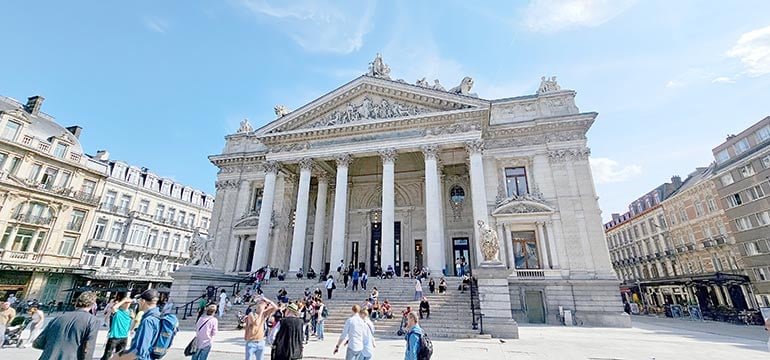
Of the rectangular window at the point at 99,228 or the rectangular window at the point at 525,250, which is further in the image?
the rectangular window at the point at 99,228

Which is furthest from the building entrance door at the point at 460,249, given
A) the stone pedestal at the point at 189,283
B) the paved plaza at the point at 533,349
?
the stone pedestal at the point at 189,283

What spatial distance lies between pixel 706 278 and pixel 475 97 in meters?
26.3

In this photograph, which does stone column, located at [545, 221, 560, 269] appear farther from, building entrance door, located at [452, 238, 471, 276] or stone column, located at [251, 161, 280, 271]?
stone column, located at [251, 161, 280, 271]

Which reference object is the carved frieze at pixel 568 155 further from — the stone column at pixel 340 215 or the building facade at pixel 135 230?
the building facade at pixel 135 230

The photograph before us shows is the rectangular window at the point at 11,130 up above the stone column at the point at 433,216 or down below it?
above

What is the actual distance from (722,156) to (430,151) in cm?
3197

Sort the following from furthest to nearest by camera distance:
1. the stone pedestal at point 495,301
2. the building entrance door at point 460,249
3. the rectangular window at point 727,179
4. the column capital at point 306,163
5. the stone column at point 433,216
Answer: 1. the rectangular window at point 727,179
2. the building entrance door at point 460,249
3. the column capital at point 306,163
4. the stone column at point 433,216
5. the stone pedestal at point 495,301

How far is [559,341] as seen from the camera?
11.7 m

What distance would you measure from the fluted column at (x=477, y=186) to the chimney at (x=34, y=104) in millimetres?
A: 36698

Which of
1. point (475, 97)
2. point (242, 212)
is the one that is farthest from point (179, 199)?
point (475, 97)

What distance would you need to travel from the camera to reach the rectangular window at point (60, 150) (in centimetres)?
2869

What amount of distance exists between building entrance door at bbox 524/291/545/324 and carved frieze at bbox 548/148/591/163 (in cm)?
859

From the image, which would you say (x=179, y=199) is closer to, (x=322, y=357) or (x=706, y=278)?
(x=322, y=357)

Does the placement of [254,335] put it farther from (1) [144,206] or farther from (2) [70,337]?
(1) [144,206]
